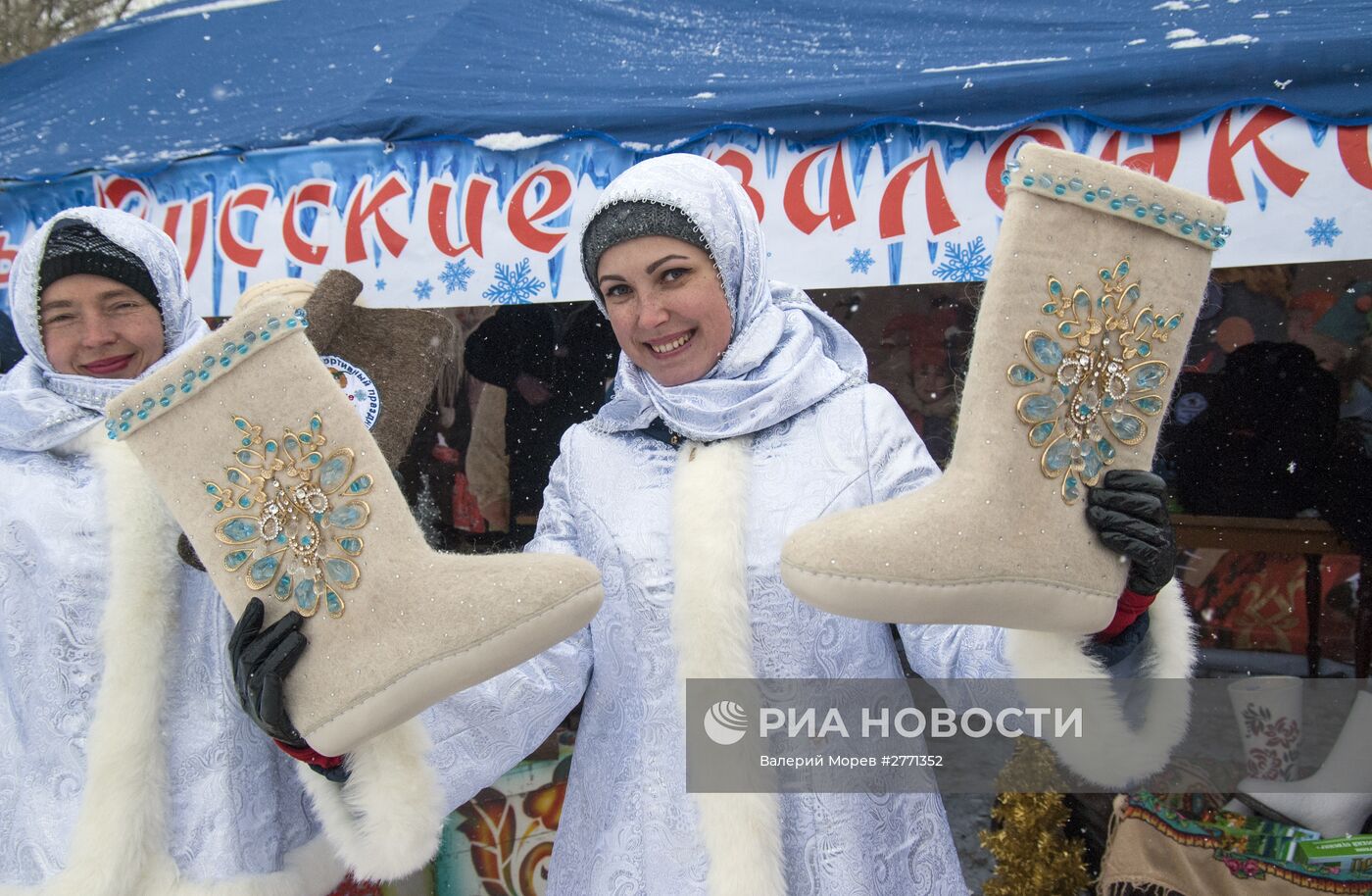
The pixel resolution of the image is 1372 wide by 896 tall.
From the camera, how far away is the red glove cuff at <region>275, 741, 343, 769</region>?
1336 millimetres

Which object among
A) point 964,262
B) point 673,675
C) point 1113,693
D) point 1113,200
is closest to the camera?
point 1113,200

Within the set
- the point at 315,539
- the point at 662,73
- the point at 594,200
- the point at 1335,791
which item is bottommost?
the point at 1335,791

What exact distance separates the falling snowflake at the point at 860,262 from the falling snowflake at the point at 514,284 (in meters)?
0.79

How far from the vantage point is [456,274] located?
104 inches

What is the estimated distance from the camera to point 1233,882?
7.95 feet

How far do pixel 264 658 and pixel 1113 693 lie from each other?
1.12m

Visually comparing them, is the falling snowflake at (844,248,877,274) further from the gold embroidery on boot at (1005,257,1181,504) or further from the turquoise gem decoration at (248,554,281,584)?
the turquoise gem decoration at (248,554,281,584)

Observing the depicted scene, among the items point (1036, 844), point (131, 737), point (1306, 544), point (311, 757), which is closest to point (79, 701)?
point (131, 737)

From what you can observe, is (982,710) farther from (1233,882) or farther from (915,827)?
(1233,882)

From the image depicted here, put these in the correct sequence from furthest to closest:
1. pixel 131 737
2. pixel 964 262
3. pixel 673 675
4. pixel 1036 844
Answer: pixel 1036 844 → pixel 964 262 → pixel 131 737 → pixel 673 675

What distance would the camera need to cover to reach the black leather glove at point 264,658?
124cm

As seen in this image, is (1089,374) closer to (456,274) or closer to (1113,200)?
(1113,200)

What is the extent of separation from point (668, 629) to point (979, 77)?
1558mm

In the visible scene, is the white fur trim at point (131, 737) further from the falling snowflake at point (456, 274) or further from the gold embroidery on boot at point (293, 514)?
the falling snowflake at point (456, 274)
